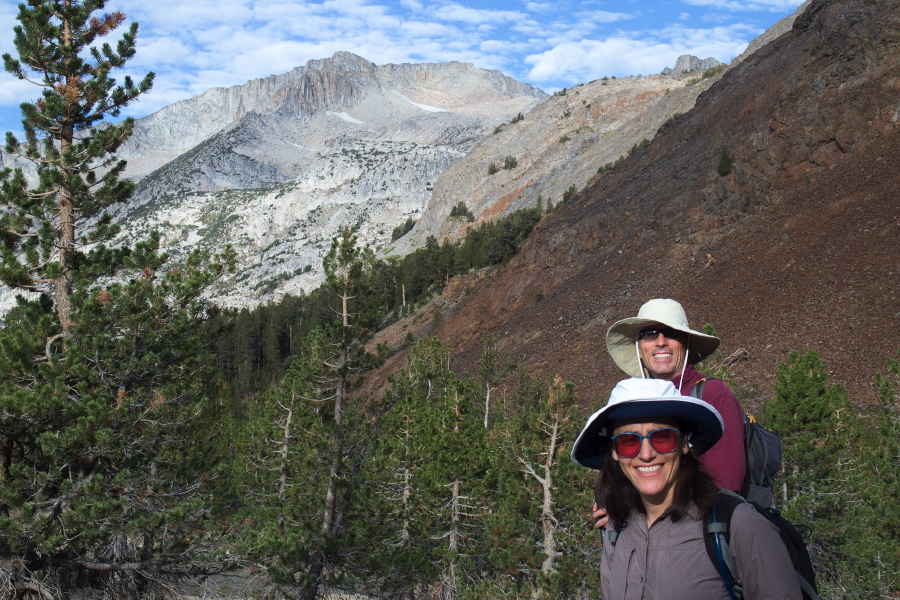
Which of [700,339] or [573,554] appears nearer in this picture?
[700,339]

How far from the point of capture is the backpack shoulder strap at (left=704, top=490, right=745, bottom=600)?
6.75ft

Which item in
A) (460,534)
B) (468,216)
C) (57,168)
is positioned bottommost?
(460,534)

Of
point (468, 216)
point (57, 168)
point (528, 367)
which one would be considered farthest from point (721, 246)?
point (468, 216)

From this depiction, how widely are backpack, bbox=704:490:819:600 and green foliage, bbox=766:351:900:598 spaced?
41.6 ft

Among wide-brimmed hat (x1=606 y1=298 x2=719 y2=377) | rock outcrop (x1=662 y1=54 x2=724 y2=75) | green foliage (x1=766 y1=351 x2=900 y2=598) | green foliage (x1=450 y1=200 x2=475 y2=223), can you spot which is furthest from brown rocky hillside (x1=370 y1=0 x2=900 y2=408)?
rock outcrop (x1=662 y1=54 x2=724 y2=75)

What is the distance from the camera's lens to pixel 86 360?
893cm

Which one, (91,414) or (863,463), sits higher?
(91,414)

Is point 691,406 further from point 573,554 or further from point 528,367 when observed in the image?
point 528,367

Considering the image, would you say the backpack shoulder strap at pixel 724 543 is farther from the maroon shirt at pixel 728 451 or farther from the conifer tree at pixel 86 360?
the conifer tree at pixel 86 360

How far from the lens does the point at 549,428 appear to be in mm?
13727

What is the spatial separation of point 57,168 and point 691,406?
10.2m

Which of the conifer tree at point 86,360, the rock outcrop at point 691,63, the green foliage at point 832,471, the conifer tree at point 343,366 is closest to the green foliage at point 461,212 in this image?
the green foliage at point 832,471

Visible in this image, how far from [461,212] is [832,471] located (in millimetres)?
70626

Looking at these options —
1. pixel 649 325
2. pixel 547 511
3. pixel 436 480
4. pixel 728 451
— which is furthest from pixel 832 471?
pixel 728 451
